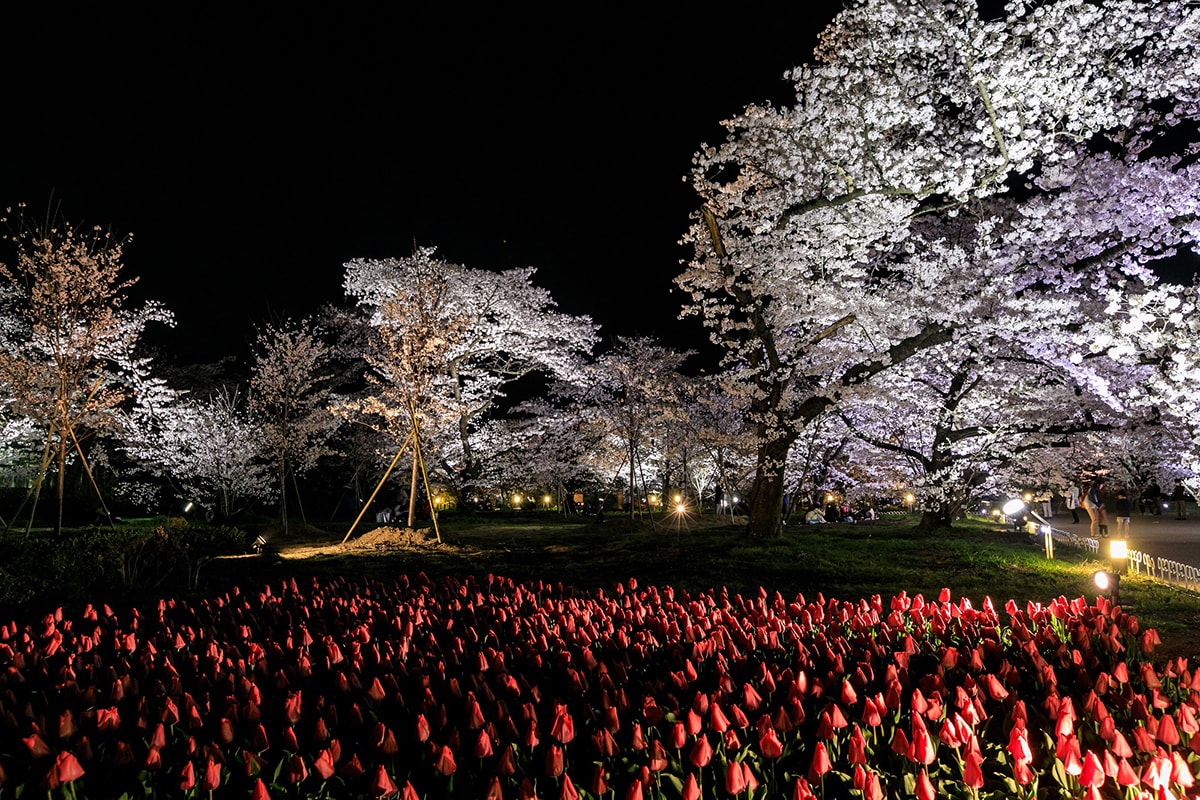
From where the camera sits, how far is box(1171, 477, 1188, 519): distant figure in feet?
101

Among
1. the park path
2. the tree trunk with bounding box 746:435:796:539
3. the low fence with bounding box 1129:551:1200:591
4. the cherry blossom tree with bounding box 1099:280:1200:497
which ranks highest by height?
the cherry blossom tree with bounding box 1099:280:1200:497

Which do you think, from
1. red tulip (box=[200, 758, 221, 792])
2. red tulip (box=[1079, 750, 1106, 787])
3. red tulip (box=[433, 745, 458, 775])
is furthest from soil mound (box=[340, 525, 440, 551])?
red tulip (box=[1079, 750, 1106, 787])

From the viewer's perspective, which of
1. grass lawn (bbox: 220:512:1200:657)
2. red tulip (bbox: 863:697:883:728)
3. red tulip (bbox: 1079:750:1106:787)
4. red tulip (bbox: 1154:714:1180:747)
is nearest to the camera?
red tulip (bbox: 1079:750:1106:787)

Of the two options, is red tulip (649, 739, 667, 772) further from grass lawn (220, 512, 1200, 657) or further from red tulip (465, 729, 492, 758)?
grass lawn (220, 512, 1200, 657)

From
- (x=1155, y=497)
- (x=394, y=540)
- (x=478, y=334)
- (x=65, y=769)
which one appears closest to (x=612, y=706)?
(x=65, y=769)

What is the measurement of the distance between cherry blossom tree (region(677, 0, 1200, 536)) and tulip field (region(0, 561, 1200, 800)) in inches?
382

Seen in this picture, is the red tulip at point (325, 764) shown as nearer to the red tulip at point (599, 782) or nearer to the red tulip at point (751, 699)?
the red tulip at point (599, 782)

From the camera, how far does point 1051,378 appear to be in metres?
18.2

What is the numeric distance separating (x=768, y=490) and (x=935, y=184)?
6.98 metres

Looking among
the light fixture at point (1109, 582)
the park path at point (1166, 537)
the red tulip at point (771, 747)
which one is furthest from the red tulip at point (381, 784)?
the park path at point (1166, 537)

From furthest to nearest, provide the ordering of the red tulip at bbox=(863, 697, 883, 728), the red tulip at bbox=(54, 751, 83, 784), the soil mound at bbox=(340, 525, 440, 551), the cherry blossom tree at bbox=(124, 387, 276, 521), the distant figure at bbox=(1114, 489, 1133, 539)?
1. the cherry blossom tree at bbox=(124, 387, 276, 521)
2. the distant figure at bbox=(1114, 489, 1133, 539)
3. the soil mound at bbox=(340, 525, 440, 551)
4. the red tulip at bbox=(863, 697, 883, 728)
5. the red tulip at bbox=(54, 751, 83, 784)

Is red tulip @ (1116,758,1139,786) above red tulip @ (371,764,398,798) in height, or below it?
below

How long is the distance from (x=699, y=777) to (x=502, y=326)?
27363 millimetres

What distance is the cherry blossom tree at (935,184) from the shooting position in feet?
39.3
